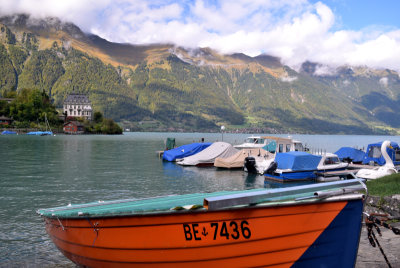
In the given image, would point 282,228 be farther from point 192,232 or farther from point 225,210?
point 192,232

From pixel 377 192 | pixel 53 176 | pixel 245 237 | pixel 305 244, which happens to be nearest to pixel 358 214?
pixel 305 244

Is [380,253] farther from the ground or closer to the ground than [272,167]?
closer to the ground

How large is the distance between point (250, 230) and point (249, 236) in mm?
149

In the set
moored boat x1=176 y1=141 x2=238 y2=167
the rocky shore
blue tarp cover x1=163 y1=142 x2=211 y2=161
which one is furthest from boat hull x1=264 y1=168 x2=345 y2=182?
blue tarp cover x1=163 y1=142 x2=211 y2=161

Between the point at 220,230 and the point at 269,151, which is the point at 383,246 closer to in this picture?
the point at 220,230

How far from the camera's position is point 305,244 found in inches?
297

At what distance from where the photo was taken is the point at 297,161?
1363 inches

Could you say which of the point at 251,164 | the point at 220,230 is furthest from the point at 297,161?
the point at 220,230

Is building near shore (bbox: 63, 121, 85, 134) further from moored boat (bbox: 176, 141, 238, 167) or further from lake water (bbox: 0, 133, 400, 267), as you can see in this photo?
lake water (bbox: 0, 133, 400, 267)

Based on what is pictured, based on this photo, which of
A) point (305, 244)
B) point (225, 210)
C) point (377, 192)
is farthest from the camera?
point (377, 192)

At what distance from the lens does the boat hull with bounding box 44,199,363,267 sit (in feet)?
23.8

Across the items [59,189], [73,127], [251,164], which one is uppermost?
[73,127]

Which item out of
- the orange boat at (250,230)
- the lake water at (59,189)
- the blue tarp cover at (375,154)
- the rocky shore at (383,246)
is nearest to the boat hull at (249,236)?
the orange boat at (250,230)

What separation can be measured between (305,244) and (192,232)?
254 centimetres
